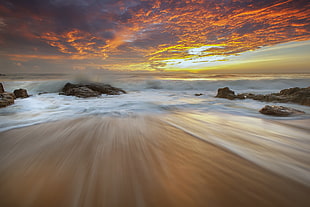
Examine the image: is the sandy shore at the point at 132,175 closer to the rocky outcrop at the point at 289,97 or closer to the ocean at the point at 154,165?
the ocean at the point at 154,165

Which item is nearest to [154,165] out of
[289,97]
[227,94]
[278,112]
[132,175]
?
[132,175]

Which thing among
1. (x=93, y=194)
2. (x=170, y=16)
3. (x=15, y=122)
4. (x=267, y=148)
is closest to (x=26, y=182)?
(x=93, y=194)

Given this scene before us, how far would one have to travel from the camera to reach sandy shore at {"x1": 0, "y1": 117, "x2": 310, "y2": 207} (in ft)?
2.72

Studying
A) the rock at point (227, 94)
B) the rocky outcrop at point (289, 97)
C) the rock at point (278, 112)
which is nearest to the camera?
the rock at point (278, 112)

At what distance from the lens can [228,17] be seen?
7523 mm

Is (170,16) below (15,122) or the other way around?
the other way around

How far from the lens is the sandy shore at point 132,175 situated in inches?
32.6

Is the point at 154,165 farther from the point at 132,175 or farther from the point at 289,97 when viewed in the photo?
the point at 289,97

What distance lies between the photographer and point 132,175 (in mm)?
1048

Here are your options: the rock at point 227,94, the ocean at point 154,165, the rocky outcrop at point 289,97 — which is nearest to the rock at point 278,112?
the ocean at point 154,165

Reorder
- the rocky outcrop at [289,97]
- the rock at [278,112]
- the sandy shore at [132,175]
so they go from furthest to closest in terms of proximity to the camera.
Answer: the rocky outcrop at [289,97]
the rock at [278,112]
the sandy shore at [132,175]

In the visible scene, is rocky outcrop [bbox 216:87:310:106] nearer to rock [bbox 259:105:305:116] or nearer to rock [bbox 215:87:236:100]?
rock [bbox 215:87:236:100]

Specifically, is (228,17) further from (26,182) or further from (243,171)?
(26,182)

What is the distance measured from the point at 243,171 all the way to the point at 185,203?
646 millimetres
